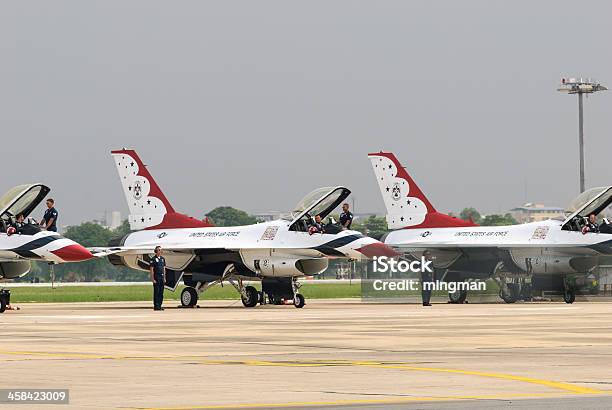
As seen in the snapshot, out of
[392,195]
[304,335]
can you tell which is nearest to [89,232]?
[392,195]

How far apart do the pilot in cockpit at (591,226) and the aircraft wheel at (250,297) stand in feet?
35.4

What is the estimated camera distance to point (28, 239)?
37750 millimetres

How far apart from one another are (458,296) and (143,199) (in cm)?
1130

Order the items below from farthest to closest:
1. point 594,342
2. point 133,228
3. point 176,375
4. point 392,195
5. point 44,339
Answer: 1. point 392,195
2. point 133,228
3. point 44,339
4. point 594,342
5. point 176,375

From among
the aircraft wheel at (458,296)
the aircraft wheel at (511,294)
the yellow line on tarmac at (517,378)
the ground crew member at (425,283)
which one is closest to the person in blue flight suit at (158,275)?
the ground crew member at (425,283)

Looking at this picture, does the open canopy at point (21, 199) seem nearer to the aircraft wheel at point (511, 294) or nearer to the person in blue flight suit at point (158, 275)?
the person in blue flight suit at point (158, 275)

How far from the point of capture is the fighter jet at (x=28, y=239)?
3759cm

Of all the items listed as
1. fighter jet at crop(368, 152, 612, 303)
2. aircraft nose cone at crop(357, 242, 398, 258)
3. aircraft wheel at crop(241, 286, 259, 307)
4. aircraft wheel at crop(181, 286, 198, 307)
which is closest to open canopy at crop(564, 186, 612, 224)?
fighter jet at crop(368, 152, 612, 303)

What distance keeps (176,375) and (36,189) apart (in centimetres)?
2429

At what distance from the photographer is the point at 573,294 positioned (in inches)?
1720

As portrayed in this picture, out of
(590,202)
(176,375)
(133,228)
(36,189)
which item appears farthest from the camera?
(133,228)

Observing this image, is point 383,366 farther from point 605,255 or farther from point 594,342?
point 605,255

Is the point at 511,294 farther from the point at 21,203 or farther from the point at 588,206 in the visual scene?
the point at 21,203

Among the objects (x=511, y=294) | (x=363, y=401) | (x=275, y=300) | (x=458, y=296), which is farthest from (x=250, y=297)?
(x=363, y=401)
